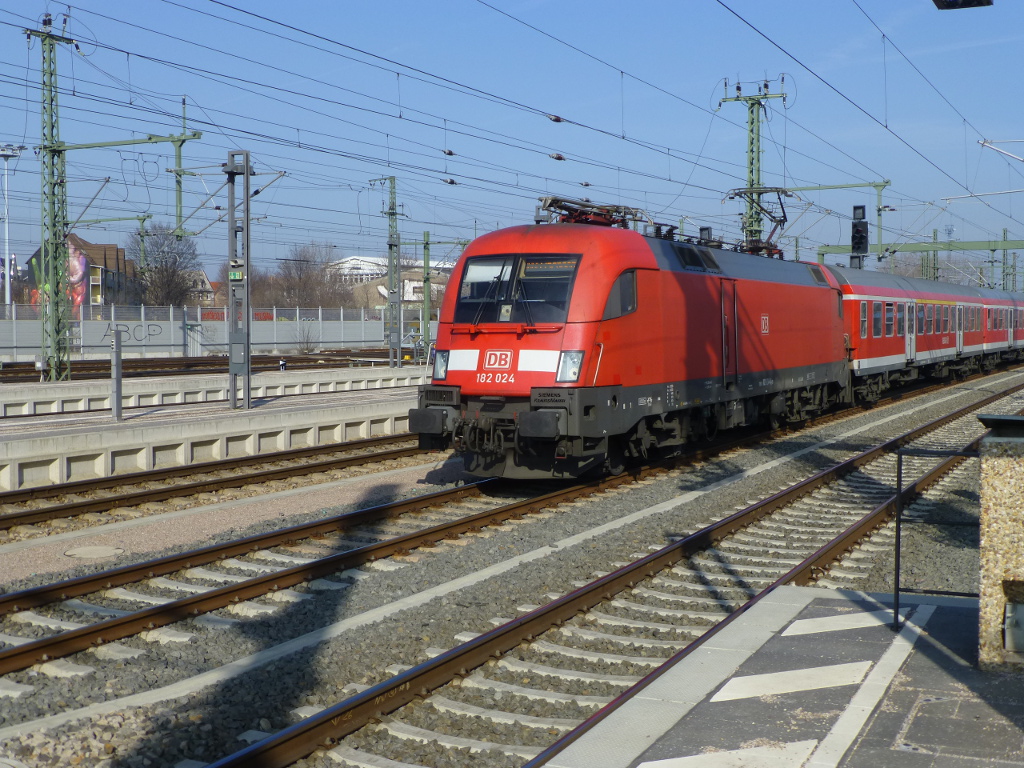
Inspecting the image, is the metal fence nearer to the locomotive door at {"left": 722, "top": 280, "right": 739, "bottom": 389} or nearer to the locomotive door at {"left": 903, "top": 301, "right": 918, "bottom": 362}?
the locomotive door at {"left": 903, "top": 301, "right": 918, "bottom": 362}

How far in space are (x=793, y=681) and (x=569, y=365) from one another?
651cm

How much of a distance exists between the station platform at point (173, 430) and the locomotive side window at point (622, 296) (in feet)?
23.8

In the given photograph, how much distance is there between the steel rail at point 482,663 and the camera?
183 inches

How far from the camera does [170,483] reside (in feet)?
44.1

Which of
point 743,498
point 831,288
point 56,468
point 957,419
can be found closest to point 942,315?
point 957,419

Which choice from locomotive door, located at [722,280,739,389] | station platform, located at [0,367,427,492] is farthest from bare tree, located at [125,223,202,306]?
locomotive door, located at [722,280,739,389]

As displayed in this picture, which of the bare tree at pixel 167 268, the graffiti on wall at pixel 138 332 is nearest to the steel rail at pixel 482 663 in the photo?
the graffiti on wall at pixel 138 332

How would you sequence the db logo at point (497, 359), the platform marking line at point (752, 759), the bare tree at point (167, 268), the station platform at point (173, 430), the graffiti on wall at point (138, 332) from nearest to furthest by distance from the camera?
the platform marking line at point (752, 759) < the db logo at point (497, 359) < the station platform at point (173, 430) < the graffiti on wall at point (138, 332) < the bare tree at point (167, 268)

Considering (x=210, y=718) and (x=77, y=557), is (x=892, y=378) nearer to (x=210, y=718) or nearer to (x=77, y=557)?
(x=77, y=557)

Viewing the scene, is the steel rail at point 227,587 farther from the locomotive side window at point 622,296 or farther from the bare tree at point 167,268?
the bare tree at point 167,268

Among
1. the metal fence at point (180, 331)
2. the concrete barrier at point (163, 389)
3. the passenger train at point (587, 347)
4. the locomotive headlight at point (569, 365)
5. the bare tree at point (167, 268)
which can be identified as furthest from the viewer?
the bare tree at point (167, 268)

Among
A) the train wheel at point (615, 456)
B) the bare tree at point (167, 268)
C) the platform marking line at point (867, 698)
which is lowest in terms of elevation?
the platform marking line at point (867, 698)

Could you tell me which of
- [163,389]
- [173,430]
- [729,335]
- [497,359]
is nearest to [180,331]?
[163,389]

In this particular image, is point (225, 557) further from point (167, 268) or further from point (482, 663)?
point (167, 268)
